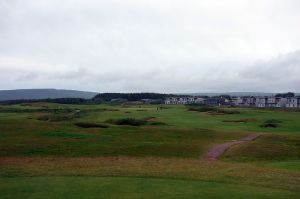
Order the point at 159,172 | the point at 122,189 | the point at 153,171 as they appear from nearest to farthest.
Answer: the point at 122,189 < the point at 159,172 < the point at 153,171

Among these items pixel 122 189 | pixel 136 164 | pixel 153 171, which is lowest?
pixel 136 164

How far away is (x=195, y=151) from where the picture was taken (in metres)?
44.5

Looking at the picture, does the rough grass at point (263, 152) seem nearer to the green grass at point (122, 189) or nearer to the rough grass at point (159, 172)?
the rough grass at point (159, 172)

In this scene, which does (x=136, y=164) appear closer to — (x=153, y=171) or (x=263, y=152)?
(x=153, y=171)

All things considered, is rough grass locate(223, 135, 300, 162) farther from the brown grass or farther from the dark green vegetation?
the brown grass

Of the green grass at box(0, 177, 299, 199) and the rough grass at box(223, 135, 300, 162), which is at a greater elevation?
the green grass at box(0, 177, 299, 199)

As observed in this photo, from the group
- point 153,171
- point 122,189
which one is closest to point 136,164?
point 153,171

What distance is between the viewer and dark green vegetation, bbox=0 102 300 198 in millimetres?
22484

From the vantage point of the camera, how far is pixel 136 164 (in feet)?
109

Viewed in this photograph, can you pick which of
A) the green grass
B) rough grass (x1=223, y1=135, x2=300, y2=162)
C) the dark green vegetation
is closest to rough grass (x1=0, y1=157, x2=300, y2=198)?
the dark green vegetation

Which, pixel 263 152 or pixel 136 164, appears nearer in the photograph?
pixel 136 164

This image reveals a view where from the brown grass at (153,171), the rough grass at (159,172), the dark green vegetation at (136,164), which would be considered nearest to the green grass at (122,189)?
the dark green vegetation at (136,164)

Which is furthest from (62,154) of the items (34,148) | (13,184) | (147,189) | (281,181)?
(281,181)

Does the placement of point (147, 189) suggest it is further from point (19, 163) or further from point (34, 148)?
point (34, 148)
